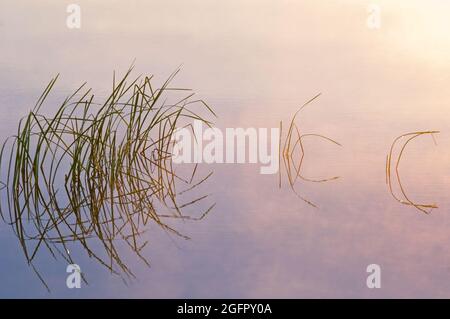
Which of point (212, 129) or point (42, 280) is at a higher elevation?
point (212, 129)

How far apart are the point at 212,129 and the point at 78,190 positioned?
480mm

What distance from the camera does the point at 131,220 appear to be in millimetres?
2166

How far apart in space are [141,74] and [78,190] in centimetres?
43

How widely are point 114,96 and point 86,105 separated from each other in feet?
0.31

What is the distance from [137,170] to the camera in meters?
2.19

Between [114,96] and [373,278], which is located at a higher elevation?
[114,96]

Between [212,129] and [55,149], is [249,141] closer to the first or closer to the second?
[212,129]

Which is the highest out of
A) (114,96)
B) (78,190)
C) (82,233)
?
(114,96)

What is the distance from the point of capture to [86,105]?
2.14m

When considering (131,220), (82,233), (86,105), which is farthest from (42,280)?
(86,105)

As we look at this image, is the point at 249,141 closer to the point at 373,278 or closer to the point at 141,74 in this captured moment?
the point at 141,74

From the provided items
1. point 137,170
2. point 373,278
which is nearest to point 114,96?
point 137,170

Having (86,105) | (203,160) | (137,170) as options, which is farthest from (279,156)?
(86,105)

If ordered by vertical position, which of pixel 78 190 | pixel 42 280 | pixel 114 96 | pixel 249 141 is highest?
pixel 114 96
